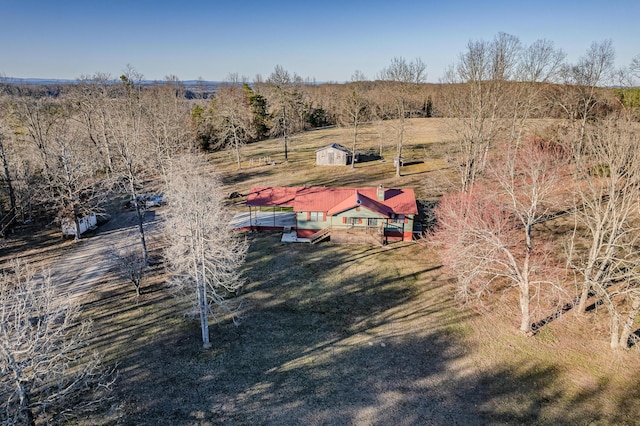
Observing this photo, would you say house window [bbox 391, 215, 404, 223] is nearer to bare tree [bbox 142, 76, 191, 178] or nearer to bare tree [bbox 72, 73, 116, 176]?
bare tree [bbox 142, 76, 191, 178]

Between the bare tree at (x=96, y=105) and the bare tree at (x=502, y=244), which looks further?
the bare tree at (x=96, y=105)

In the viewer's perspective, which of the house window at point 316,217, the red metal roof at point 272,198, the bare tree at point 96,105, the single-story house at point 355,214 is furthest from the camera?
the bare tree at point 96,105

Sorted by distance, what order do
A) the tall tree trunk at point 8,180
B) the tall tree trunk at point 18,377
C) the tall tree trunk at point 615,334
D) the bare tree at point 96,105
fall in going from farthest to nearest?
the bare tree at point 96,105
the tall tree trunk at point 8,180
the tall tree trunk at point 615,334
the tall tree trunk at point 18,377

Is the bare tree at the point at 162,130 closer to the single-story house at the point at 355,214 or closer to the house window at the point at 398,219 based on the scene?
the single-story house at the point at 355,214

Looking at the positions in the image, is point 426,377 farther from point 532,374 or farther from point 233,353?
point 233,353

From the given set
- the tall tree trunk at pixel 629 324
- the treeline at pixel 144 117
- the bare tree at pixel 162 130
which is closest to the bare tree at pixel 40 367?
the treeline at pixel 144 117

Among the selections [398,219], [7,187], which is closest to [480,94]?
[398,219]
